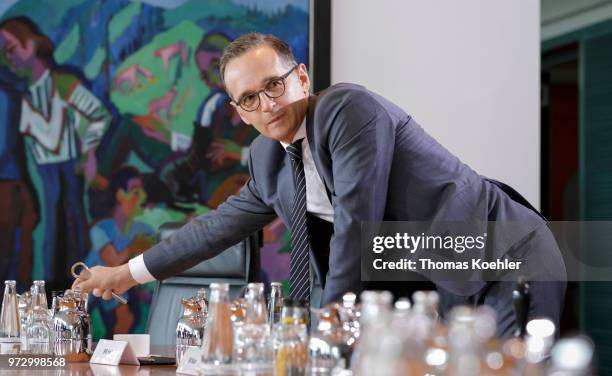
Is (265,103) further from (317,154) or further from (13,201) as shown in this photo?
(13,201)

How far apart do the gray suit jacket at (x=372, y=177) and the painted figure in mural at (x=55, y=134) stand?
149 cm

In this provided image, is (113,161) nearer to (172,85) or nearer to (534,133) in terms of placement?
(172,85)

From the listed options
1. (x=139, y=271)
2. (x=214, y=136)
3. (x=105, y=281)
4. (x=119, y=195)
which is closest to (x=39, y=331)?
(x=105, y=281)

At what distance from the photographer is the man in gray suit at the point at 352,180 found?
7.34ft

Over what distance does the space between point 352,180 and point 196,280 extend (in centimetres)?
146

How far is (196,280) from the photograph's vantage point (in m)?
3.54

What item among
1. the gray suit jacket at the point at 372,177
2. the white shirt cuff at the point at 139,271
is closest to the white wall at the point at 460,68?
the white shirt cuff at the point at 139,271

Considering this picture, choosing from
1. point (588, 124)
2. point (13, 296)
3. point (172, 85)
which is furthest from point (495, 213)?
point (588, 124)

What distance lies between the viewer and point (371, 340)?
1.06m

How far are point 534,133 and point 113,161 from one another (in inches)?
78.2

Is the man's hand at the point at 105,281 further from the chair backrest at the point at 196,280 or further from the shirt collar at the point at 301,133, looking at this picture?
the shirt collar at the point at 301,133

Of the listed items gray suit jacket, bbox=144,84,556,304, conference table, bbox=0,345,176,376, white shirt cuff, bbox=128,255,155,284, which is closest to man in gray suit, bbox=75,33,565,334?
gray suit jacket, bbox=144,84,556,304

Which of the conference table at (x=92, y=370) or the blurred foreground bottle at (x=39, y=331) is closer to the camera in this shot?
the conference table at (x=92, y=370)

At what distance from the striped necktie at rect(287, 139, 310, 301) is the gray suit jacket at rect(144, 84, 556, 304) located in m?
0.06
